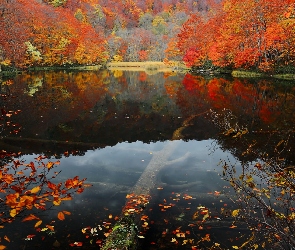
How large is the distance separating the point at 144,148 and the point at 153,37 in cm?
6967

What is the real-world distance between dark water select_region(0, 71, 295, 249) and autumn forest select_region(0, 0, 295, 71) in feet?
15.9

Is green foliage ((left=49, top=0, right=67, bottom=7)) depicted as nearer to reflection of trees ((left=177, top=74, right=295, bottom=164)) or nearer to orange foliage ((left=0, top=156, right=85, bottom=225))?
reflection of trees ((left=177, top=74, right=295, bottom=164))

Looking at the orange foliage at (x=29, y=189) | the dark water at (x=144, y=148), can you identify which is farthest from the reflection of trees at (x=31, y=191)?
the dark water at (x=144, y=148)

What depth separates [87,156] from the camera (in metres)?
9.44

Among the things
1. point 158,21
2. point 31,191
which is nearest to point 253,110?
point 31,191

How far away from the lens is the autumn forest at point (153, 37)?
3303 centimetres

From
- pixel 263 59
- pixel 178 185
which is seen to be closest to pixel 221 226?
pixel 178 185

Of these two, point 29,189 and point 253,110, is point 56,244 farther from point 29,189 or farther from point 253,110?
point 253,110

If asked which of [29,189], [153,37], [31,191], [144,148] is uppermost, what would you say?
[153,37]

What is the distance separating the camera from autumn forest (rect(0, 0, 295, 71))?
3303 cm

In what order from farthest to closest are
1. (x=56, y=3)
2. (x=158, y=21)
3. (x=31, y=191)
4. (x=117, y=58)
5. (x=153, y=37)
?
1. (x=158, y=21)
2. (x=56, y=3)
3. (x=153, y=37)
4. (x=117, y=58)
5. (x=31, y=191)

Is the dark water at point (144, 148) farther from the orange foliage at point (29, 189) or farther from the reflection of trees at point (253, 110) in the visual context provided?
the orange foliage at point (29, 189)

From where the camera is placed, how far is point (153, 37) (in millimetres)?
75750

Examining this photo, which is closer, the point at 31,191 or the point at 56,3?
the point at 31,191
